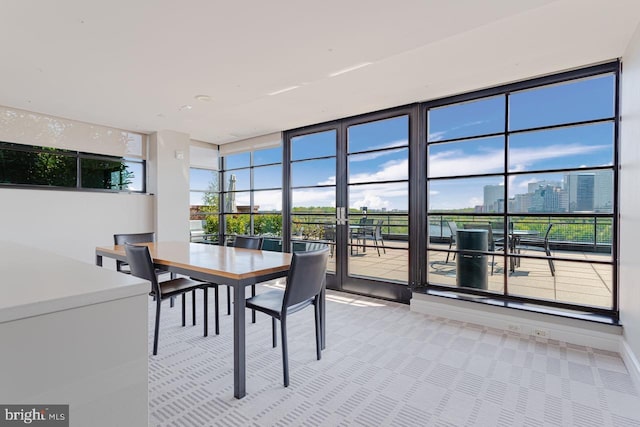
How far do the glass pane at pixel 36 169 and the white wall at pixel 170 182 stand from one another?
1.09m

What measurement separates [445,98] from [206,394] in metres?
3.71

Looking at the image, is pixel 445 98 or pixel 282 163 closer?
pixel 445 98

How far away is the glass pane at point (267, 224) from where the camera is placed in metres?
5.53

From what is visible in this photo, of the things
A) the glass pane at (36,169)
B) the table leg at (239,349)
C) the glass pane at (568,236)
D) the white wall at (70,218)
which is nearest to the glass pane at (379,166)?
the glass pane at (568,236)

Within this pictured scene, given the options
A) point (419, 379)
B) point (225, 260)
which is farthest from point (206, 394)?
point (419, 379)

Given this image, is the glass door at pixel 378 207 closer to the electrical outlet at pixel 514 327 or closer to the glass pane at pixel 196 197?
Result: the electrical outlet at pixel 514 327

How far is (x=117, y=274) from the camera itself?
100 centimetres

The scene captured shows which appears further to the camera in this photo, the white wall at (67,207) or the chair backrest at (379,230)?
the chair backrest at (379,230)

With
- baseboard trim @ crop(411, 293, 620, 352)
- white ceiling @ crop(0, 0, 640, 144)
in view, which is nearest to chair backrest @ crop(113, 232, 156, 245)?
white ceiling @ crop(0, 0, 640, 144)

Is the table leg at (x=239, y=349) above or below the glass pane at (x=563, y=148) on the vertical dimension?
below

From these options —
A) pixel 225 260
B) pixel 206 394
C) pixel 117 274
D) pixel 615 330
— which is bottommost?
pixel 206 394

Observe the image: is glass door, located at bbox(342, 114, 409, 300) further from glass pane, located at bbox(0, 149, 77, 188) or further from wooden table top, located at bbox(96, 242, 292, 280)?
glass pane, located at bbox(0, 149, 77, 188)

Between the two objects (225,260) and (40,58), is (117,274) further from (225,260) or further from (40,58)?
(40,58)

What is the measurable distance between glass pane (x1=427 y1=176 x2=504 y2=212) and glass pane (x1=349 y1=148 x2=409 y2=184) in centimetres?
46
